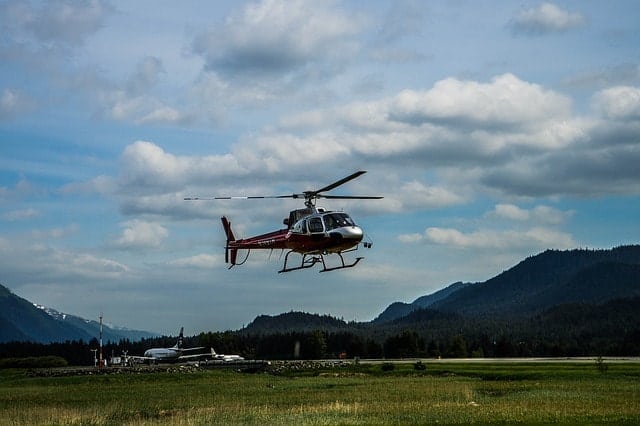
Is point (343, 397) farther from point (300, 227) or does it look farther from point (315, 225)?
point (315, 225)

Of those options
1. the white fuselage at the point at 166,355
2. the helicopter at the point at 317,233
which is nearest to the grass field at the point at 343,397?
the helicopter at the point at 317,233

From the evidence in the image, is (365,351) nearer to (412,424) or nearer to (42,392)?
(42,392)

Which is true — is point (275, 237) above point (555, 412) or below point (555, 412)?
above

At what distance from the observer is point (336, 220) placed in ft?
181

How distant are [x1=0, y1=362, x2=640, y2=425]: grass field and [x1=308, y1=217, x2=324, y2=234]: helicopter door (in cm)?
1144

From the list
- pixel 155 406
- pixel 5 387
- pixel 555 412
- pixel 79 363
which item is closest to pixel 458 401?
pixel 555 412

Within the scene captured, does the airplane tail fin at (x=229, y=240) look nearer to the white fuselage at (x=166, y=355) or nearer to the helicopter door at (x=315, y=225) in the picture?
the helicopter door at (x=315, y=225)

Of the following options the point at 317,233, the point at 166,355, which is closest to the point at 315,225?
the point at 317,233

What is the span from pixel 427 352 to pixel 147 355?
55.4 meters

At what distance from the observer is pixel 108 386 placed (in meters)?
88.2

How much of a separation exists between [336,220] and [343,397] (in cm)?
1848

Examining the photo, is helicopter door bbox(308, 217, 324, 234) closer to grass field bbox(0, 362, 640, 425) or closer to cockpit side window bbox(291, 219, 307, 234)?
cockpit side window bbox(291, 219, 307, 234)

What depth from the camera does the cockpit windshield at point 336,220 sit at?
55000 millimetres

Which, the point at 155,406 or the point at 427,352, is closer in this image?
the point at 155,406
